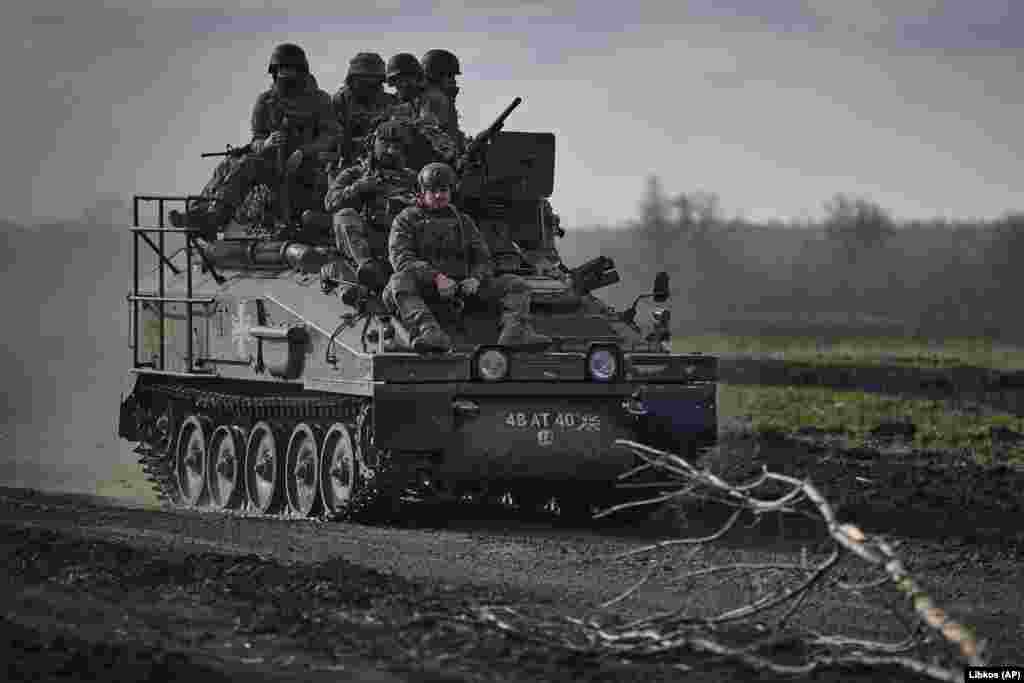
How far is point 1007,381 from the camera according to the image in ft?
109

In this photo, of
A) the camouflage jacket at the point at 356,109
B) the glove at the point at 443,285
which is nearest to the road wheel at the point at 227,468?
the camouflage jacket at the point at 356,109

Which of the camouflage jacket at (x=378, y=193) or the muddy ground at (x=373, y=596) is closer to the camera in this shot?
the muddy ground at (x=373, y=596)

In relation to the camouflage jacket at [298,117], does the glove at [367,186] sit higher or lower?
lower

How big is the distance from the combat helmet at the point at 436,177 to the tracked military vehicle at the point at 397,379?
2.94ft

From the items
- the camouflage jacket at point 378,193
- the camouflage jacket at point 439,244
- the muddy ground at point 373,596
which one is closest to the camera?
the muddy ground at point 373,596

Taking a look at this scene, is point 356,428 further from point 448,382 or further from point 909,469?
point 909,469

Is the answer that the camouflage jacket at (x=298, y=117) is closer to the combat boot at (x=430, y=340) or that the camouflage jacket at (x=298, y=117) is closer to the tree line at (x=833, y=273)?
the combat boot at (x=430, y=340)

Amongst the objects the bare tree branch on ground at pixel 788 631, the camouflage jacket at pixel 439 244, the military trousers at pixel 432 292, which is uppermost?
the camouflage jacket at pixel 439 244

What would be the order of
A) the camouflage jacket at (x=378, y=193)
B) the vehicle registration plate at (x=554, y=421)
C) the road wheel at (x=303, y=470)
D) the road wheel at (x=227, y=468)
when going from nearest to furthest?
the vehicle registration plate at (x=554, y=421), the road wheel at (x=303, y=470), the camouflage jacket at (x=378, y=193), the road wheel at (x=227, y=468)

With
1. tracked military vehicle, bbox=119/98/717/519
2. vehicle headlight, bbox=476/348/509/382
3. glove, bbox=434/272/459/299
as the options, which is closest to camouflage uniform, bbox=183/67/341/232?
tracked military vehicle, bbox=119/98/717/519

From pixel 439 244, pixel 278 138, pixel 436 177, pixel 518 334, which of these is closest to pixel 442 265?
pixel 439 244

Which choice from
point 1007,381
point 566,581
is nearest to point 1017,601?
point 566,581

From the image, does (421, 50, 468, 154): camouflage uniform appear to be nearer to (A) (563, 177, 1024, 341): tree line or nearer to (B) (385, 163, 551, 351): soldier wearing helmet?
(B) (385, 163, 551, 351): soldier wearing helmet

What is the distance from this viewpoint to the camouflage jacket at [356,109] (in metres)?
20.5
